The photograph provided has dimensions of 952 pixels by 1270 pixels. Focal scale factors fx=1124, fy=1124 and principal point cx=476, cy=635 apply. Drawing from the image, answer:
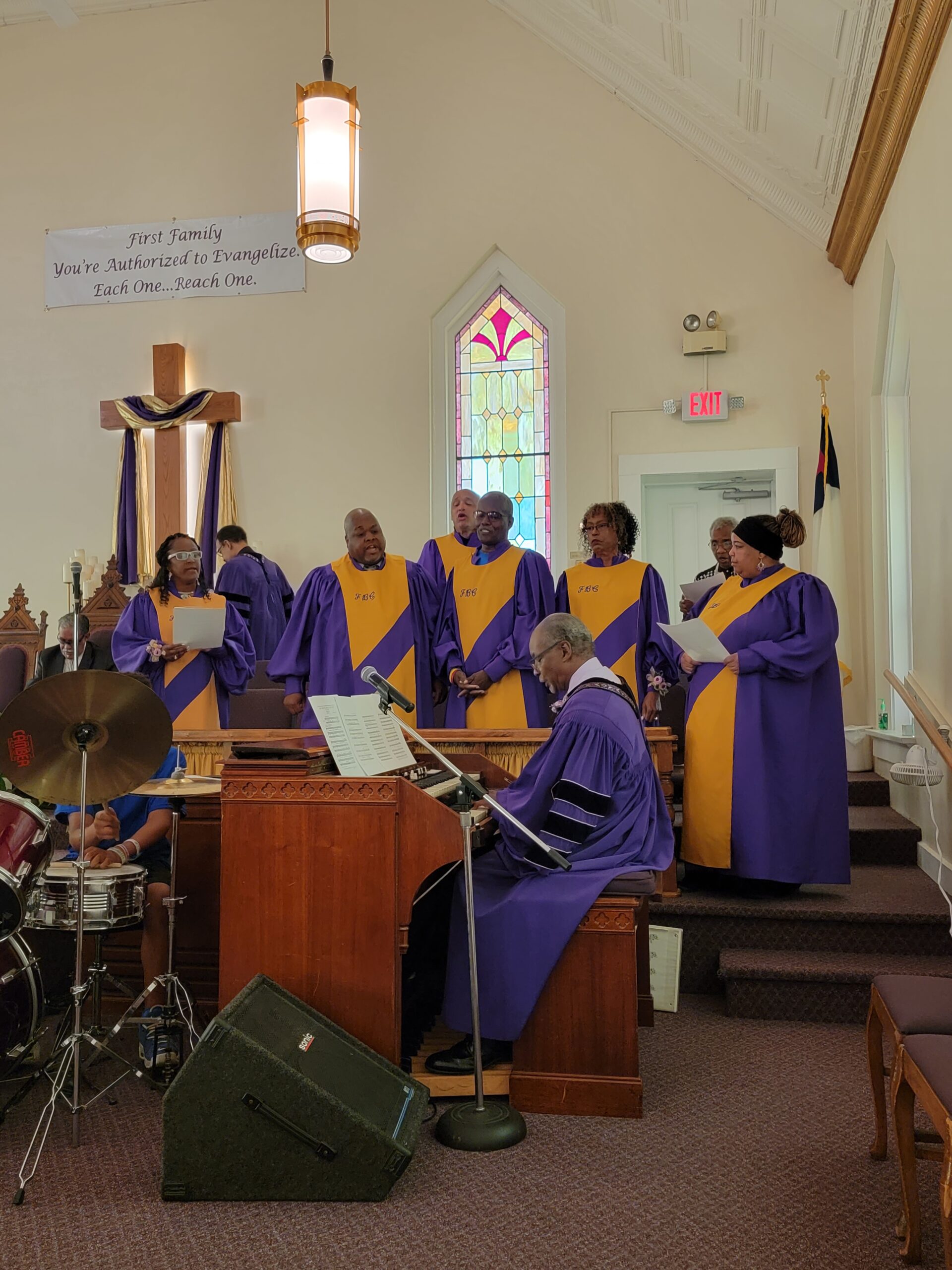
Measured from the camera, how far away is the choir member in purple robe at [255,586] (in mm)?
7902

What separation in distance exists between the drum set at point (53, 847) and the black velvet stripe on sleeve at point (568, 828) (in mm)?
1124

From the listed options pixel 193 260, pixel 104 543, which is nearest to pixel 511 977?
pixel 104 543

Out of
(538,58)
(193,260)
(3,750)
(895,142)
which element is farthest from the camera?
(193,260)

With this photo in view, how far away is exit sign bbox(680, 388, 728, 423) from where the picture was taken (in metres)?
8.76

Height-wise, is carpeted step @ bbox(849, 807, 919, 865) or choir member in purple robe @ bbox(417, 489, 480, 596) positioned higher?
choir member in purple robe @ bbox(417, 489, 480, 596)

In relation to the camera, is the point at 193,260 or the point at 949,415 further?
the point at 193,260

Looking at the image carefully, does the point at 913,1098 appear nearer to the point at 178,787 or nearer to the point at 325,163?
the point at 178,787

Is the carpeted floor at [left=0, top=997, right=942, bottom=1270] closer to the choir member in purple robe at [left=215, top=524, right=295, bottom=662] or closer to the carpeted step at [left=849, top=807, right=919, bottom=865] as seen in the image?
the carpeted step at [left=849, top=807, right=919, bottom=865]

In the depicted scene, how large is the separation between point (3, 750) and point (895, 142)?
5470mm

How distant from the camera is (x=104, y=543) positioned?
995cm

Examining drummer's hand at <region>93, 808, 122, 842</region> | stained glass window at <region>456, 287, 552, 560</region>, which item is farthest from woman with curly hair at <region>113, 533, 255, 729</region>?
stained glass window at <region>456, 287, 552, 560</region>

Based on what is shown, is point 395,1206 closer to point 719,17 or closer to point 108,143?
point 719,17

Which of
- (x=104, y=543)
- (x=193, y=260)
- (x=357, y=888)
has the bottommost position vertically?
(x=357, y=888)

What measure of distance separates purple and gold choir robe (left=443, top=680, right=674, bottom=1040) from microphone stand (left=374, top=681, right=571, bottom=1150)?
5.9 inches
